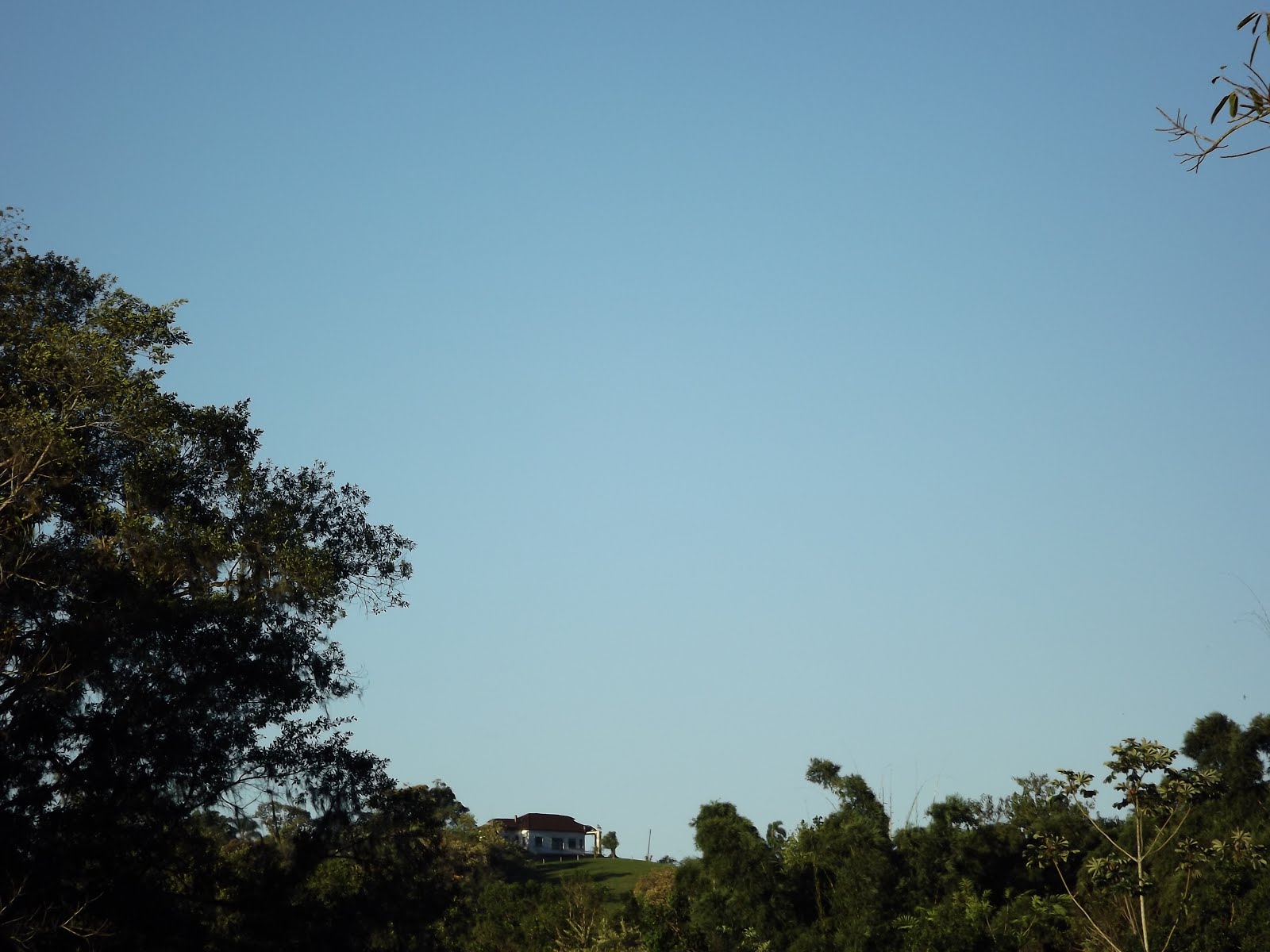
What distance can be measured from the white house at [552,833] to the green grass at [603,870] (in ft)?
80.1

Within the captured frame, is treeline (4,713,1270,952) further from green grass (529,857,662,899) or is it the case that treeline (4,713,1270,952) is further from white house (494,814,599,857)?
white house (494,814,599,857)

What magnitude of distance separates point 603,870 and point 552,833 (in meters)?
42.9

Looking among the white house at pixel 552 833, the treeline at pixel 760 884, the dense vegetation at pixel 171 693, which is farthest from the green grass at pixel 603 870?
the dense vegetation at pixel 171 693

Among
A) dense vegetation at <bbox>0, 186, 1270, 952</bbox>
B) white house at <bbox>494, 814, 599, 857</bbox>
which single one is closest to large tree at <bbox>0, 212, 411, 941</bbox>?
dense vegetation at <bbox>0, 186, 1270, 952</bbox>

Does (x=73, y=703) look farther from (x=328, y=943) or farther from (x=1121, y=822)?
(x=1121, y=822)

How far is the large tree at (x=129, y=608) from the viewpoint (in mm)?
17953

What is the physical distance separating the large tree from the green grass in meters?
49.3

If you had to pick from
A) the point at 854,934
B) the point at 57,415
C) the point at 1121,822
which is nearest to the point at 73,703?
the point at 57,415

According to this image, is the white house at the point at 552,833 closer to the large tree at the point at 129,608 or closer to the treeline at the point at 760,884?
the treeline at the point at 760,884

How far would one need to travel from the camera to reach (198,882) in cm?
2009

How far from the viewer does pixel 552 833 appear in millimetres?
126625

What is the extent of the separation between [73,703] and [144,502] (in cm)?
358

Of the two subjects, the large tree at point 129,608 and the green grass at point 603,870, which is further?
the green grass at point 603,870

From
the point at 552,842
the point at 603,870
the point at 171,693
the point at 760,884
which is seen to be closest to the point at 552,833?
the point at 552,842
